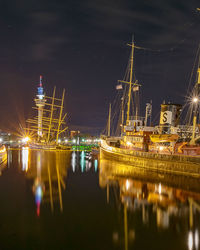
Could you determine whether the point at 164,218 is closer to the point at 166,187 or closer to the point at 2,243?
the point at 166,187

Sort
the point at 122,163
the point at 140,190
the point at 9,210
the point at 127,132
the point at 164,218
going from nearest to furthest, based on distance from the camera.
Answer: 1. the point at 164,218
2. the point at 9,210
3. the point at 140,190
4. the point at 122,163
5. the point at 127,132

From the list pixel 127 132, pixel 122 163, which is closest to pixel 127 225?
pixel 122 163

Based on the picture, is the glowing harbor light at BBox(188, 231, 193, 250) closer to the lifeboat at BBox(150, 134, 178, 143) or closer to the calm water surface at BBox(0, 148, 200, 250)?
the calm water surface at BBox(0, 148, 200, 250)

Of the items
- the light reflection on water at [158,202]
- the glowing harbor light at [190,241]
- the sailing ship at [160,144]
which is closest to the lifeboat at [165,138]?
the sailing ship at [160,144]

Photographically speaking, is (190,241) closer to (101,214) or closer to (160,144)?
(101,214)

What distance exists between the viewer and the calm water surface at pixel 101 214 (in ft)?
31.7

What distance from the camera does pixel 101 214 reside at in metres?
13.2

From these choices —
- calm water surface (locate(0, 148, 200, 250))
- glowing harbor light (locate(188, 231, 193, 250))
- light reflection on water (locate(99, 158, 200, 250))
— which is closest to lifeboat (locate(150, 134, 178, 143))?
light reflection on water (locate(99, 158, 200, 250))

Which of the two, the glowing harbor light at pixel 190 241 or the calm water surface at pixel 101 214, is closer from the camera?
the glowing harbor light at pixel 190 241

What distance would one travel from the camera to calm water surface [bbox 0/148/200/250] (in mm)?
9656

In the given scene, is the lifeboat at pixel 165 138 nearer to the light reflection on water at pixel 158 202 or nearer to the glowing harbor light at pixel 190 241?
Result: the light reflection on water at pixel 158 202

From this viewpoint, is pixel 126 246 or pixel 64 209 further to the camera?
pixel 64 209

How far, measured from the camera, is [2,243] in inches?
364

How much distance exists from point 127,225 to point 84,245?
10.4 feet
